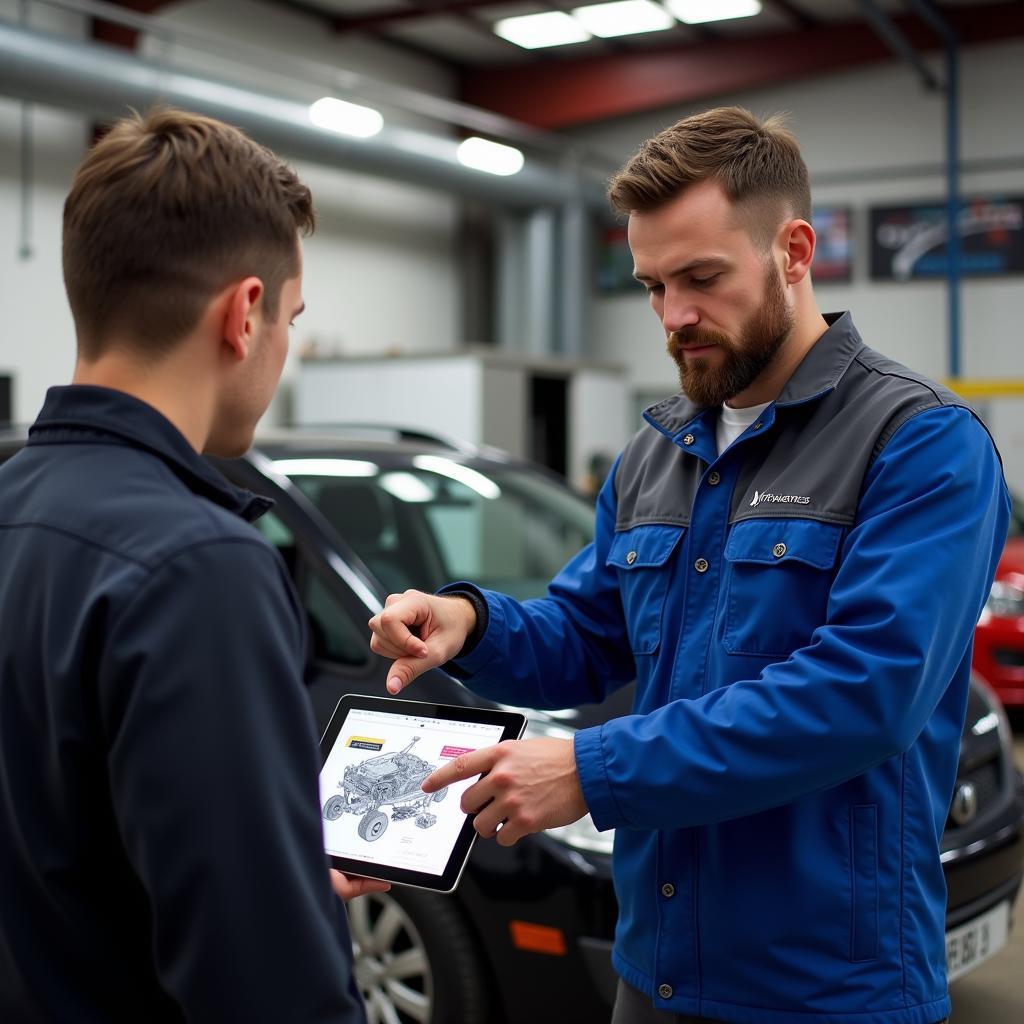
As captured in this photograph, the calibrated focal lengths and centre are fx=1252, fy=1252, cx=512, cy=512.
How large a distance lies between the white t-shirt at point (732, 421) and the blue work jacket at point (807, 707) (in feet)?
0.08

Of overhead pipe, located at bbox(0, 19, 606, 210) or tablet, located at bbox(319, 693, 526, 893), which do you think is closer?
tablet, located at bbox(319, 693, 526, 893)

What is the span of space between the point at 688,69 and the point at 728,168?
39.3 feet

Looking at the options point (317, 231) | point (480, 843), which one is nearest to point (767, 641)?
point (480, 843)

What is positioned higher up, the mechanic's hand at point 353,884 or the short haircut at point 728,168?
the short haircut at point 728,168

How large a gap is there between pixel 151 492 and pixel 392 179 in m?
10.3

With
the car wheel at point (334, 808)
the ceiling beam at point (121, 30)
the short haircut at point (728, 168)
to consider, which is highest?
the ceiling beam at point (121, 30)

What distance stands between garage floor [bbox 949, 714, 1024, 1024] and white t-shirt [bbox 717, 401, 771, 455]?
200 centimetres

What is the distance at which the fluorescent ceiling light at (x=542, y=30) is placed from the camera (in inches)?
466

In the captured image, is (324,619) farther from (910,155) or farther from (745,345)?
(910,155)

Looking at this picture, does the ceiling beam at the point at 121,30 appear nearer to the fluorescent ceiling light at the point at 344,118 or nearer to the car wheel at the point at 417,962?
the fluorescent ceiling light at the point at 344,118

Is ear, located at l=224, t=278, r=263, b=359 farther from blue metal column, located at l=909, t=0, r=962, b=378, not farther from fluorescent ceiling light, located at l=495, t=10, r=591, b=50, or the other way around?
blue metal column, located at l=909, t=0, r=962, b=378

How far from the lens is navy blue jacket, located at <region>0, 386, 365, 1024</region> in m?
0.94

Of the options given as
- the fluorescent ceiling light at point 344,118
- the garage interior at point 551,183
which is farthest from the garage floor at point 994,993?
the fluorescent ceiling light at point 344,118

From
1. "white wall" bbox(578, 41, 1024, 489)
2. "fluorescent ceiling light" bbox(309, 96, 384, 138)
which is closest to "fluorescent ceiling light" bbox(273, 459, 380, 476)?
"fluorescent ceiling light" bbox(309, 96, 384, 138)
